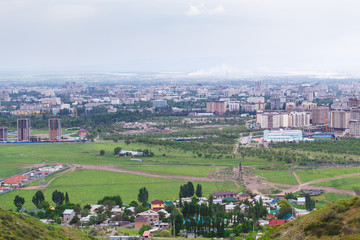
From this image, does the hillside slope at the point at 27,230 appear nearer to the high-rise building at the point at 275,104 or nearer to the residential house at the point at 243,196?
the residential house at the point at 243,196

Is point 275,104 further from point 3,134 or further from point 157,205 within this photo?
point 157,205

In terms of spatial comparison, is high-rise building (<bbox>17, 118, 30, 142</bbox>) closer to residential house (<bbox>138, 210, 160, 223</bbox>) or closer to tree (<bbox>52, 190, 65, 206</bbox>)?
tree (<bbox>52, 190, 65, 206</bbox>)

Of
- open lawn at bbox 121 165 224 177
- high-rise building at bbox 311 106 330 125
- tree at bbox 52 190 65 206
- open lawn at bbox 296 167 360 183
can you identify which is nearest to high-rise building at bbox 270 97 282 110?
high-rise building at bbox 311 106 330 125

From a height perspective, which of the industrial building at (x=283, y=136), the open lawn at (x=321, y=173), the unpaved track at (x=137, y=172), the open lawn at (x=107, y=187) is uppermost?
the industrial building at (x=283, y=136)

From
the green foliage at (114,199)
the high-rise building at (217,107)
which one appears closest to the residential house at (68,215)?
the green foliage at (114,199)

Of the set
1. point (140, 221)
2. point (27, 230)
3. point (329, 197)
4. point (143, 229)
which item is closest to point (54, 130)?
point (140, 221)

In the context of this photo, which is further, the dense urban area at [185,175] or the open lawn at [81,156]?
the open lawn at [81,156]
